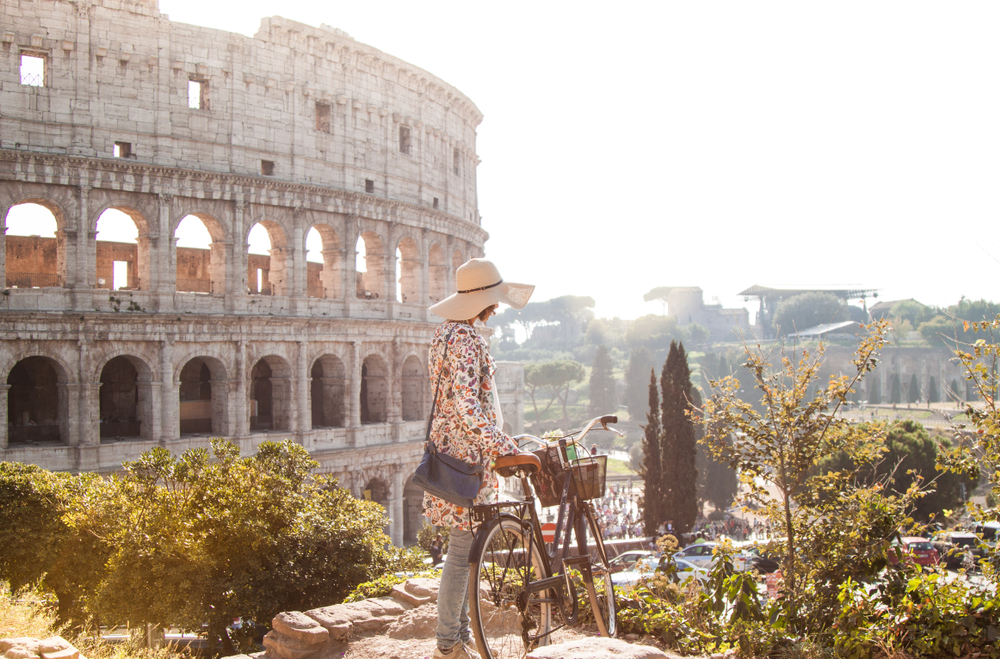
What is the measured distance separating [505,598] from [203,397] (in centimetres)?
1888

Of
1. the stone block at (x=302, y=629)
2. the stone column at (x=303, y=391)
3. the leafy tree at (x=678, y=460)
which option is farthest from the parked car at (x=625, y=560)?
the stone column at (x=303, y=391)

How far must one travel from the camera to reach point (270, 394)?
2327 cm

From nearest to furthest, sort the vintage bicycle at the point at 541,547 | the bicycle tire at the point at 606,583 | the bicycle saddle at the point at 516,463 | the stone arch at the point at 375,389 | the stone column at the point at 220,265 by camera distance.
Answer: the bicycle saddle at the point at 516,463 → the vintage bicycle at the point at 541,547 → the bicycle tire at the point at 606,583 → the stone column at the point at 220,265 → the stone arch at the point at 375,389

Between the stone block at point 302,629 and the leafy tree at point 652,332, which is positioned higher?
the leafy tree at point 652,332

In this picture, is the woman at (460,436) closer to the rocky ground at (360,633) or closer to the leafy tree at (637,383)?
the rocky ground at (360,633)

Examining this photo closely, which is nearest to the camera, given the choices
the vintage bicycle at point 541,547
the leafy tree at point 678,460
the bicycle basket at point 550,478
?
the vintage bicycle at point 541,547

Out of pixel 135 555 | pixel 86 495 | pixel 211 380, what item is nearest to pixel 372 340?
pixel 211 380

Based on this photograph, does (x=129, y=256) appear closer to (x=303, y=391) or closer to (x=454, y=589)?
(x=303, y=391)

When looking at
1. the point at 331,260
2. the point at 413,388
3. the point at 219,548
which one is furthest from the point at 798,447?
the point at 413,388

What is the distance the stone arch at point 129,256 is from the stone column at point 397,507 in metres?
8.84

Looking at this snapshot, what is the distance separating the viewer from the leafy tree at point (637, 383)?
242ft

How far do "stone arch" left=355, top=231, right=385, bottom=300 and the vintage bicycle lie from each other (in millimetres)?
19521

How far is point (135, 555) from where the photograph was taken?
9.46 metres

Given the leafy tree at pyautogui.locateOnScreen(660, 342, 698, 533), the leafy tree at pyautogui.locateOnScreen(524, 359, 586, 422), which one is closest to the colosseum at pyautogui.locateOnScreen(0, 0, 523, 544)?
the leafy tree at pyautogui.locateOnScreen(660, 342, 698, 533)
